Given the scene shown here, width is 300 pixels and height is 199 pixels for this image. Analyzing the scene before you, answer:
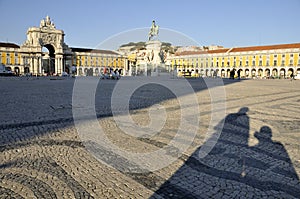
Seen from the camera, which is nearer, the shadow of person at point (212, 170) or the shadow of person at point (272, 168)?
the shadow of person at point (212, 170)

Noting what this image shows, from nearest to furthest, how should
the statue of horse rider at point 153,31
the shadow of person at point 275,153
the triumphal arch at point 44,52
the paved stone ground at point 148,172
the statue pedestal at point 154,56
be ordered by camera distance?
1. the paved stone ground at point 148,172
2. the shadow of person at point 275,153
3. the statue pedestal at point 154,56
4. the statue of horse rider at point 153,31
5. the triumphal arch at point 44,52

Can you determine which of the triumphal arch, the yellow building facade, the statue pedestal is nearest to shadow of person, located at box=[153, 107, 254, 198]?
the statue pedestal

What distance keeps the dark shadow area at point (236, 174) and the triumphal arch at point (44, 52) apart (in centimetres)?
8324

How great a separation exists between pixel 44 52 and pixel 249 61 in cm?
6946

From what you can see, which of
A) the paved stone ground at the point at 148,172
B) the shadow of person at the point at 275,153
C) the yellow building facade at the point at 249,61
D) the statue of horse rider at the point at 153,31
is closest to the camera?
the paved stone ground at the point at 148,172

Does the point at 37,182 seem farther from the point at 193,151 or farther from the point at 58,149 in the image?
the point at 193,151

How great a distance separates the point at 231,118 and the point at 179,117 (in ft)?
4.46

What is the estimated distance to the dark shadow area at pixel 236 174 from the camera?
2.71 meters

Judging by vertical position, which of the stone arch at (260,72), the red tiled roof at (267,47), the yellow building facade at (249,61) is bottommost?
the stone arch at (260,72)

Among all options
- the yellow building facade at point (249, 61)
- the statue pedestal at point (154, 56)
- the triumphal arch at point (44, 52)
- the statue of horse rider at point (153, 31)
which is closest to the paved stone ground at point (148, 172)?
the statue pedestal at point (154, 56)

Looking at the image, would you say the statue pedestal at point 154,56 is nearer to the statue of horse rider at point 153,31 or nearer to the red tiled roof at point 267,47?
the statue of horse rider at point 153,31

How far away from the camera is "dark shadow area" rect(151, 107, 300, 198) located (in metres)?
2.71

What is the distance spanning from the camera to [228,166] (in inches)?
135

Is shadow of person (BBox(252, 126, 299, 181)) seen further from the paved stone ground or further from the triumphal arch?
the triumphal arch
